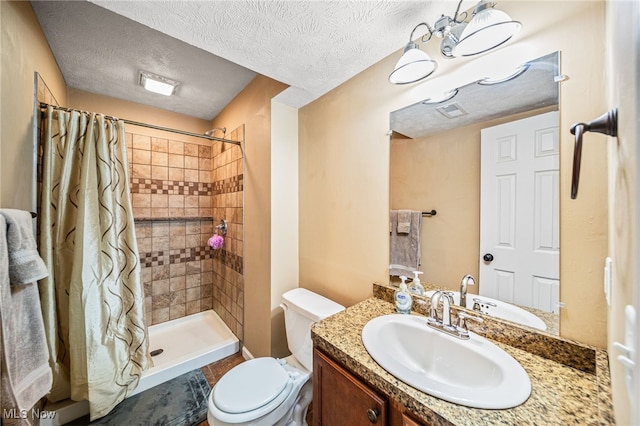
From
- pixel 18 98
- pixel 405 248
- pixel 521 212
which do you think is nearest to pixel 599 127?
pixel 521 212

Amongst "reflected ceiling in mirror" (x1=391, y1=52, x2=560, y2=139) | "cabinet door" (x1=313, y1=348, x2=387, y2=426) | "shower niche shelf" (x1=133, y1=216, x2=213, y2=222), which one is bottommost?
"cabinet door" (x1=313, y1=348, x2=387, y2=426)

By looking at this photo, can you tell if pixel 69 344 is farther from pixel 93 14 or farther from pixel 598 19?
pixel 598 19

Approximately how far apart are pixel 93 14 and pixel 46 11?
21 centimetres

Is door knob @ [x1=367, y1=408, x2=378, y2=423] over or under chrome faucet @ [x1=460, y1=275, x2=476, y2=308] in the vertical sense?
under

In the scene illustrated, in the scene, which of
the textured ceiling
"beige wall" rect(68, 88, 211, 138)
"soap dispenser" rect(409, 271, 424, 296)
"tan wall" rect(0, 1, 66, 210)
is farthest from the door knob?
"beige wall" rect(68, 88, 211, 138)

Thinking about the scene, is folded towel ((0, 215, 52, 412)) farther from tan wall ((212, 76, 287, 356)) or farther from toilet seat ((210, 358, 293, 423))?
tan wall ((212, 76, 287, 356))

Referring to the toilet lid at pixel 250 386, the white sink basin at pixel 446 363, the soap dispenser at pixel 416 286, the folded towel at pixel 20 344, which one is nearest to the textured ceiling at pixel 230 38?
the folded towel at pixel 20 344

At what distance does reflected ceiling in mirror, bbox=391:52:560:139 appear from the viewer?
0.80 meters

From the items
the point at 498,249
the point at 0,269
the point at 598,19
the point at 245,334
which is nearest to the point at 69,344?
the point at 0,269

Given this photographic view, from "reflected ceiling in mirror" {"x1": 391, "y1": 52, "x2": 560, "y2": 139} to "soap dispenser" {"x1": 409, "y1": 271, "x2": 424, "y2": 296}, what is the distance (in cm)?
71

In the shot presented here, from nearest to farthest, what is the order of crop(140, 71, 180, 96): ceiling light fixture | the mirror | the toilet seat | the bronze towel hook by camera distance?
the bronze towel hook
the mirror
the toilet seat
crop(140, 71, 180, 96): ceiling light fixture

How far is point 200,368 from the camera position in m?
1.93

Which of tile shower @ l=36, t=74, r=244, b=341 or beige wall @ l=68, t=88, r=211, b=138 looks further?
tile shower @ l=36, t=74, r=244, b=341

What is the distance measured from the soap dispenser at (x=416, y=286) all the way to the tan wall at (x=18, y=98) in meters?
1.82
